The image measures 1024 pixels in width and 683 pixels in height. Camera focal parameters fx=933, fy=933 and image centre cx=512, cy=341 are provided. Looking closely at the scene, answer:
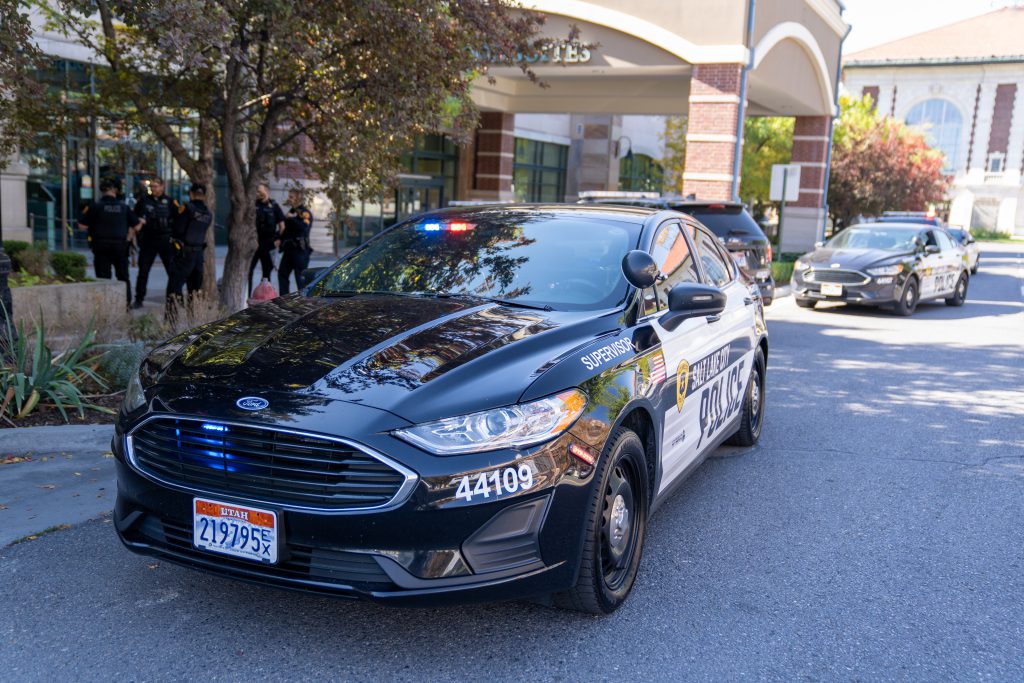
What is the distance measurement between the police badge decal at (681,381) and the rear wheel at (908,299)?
12.7m

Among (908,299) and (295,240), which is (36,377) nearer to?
(295,240)

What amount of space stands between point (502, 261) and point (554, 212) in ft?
2.03

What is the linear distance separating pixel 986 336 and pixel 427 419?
12.8 metres

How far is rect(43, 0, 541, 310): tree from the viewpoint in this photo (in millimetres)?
8219

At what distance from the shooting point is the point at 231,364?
12.4 ft

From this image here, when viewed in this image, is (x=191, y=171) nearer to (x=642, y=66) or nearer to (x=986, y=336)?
(x=986, y=336)

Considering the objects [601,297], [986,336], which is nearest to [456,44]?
[601,297]

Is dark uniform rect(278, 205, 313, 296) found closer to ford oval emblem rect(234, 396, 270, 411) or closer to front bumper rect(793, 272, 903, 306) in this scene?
front bumper rect(793, 272, 903, 306)

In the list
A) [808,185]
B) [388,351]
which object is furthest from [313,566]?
[808,185]

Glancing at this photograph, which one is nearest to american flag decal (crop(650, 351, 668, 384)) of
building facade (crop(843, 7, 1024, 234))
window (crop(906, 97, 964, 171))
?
building facade (crop(843, 7, 1024, 234))

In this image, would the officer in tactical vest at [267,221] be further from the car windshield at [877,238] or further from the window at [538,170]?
the window at [538,170]

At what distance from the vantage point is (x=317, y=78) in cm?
957

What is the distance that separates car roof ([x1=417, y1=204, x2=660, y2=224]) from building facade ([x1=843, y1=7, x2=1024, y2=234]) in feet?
252

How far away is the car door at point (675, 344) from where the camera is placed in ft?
14.9
